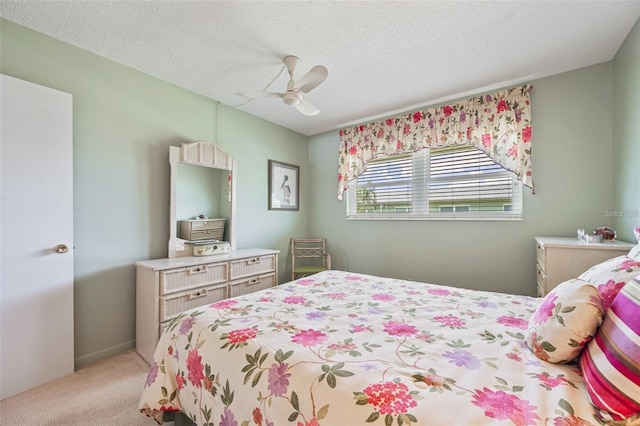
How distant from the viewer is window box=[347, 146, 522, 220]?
2836 mm

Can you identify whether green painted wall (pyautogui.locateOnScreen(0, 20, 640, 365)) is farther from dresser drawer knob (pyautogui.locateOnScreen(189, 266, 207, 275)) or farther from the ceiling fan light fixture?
the ceiling fan light fixture

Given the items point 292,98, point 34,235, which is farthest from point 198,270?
point 292,98

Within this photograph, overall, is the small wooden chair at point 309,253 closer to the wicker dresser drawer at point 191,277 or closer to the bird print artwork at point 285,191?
the bird print artwork at point 285,191

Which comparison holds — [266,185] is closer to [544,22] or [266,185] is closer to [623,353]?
[544,22]

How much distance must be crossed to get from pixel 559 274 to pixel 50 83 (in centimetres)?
405

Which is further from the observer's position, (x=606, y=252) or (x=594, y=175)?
(x=594, y=175)

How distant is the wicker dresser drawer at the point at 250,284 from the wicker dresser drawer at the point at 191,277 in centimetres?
16

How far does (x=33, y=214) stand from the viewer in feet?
6.14

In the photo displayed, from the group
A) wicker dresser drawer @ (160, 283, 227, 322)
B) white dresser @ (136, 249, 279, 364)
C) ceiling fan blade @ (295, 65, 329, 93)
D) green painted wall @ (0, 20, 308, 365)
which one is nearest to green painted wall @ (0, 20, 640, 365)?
green painted wall @ (0, 20, 308, 365)

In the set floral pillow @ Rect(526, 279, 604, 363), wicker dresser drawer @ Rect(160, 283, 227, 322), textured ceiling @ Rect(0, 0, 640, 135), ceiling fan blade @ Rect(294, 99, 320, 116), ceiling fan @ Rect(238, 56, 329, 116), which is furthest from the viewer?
ceiling fan blade @ Rect(294, 99, 320, 116)

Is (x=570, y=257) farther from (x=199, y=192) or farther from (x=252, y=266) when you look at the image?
(x=199, y=192)

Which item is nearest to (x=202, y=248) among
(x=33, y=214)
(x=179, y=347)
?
(x=33, y=214)

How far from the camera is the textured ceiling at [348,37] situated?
174cm

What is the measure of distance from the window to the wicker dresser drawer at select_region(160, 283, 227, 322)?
2.02m
